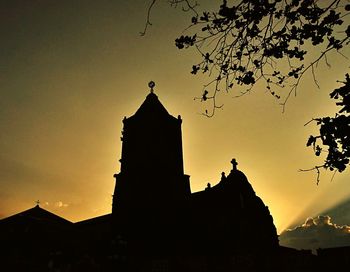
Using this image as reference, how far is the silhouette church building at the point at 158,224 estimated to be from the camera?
1981 cm

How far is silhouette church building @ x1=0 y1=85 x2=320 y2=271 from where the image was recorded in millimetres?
19812

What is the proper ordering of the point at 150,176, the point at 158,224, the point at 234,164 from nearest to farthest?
1. the point at 158,224
2. the point at 150,176
3. the point at 234,164

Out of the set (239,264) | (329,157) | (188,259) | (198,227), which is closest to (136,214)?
(198,227)

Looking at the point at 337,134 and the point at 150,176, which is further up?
the point at 150,176

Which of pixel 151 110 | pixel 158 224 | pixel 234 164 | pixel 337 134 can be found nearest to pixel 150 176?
pixel 158 224

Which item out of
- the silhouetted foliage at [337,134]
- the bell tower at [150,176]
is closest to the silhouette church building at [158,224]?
the bell tower at [150,176]

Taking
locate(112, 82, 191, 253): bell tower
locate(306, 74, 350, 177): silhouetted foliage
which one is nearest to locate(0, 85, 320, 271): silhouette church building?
locate(112, 82, 191, 253): bell tower

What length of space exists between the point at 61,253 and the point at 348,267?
18317mm

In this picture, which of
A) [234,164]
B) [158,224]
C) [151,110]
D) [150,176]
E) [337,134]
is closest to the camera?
[337,134]

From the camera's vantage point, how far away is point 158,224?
26.0 meters

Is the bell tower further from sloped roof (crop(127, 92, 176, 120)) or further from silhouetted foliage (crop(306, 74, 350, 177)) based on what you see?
silhouetted foliage (crop(306, 74, 350, 177))

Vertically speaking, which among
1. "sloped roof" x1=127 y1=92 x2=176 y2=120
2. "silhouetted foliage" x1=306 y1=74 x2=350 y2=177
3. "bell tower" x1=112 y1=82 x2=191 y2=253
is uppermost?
"sloped roof" x1=127 y1=92 x2=176 y2=120

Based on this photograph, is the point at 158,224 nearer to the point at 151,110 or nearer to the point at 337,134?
the point at 151,110

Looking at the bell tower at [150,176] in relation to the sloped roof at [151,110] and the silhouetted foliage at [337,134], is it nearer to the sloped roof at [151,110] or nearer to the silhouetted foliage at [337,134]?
the sloped roof at [151,110]
